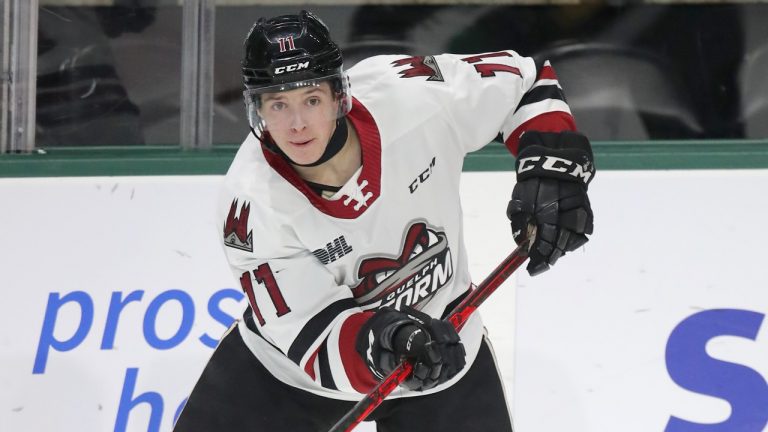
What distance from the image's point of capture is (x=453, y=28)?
405 centimetres

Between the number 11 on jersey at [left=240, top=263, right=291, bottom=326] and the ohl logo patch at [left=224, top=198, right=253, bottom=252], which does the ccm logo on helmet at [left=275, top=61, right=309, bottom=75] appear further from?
the number 11 on jersey at [left=240, top=263, right=291, bottom=326]

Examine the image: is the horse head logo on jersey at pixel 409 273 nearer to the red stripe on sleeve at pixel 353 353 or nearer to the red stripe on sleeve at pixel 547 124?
the red stripe on sleeve at pixel 353 353

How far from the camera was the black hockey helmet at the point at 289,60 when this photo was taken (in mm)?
2072

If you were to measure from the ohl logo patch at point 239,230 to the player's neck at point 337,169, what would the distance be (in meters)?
0.13

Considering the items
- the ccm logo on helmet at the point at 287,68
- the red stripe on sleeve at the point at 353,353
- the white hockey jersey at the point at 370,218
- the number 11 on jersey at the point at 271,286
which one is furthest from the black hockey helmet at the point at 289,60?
the red stripe on sleeve at the point at 353,353

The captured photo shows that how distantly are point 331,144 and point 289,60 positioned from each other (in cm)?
18

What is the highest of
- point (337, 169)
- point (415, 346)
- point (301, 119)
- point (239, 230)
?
point (301, 119)

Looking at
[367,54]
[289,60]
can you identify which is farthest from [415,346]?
[367,54]

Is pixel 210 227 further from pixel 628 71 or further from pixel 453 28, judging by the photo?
pixel 628 71

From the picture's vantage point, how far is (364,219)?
222 cm

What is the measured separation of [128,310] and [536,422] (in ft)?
3.64

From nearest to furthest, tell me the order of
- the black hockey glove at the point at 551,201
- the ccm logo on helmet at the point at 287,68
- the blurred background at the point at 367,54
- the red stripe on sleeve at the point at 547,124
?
the ccm logo on helmet at the point at 287,68
the black hockey glove at the point at 551,201
the red stripe on sleeve at the point at 547,124
the blurred background at the point at 367,54

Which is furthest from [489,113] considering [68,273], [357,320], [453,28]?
[453,28]

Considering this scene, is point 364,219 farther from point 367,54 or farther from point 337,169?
point 367,54
